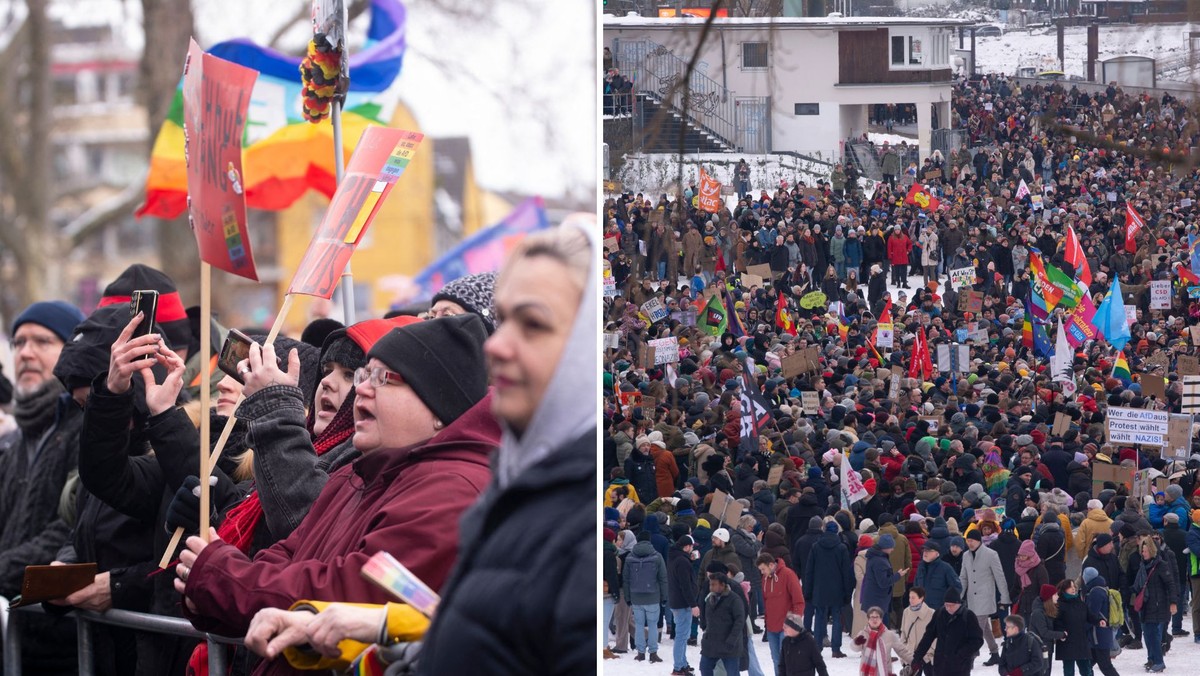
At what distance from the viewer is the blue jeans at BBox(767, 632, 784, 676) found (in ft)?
12.8

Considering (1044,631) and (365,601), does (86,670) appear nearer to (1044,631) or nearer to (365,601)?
(365,601)

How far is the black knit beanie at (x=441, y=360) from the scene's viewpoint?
122 inches

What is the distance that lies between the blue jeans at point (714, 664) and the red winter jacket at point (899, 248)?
1.08 m

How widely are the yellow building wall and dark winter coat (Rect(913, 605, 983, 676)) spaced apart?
15358 millimetres

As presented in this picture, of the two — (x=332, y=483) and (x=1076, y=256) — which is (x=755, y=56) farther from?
(x=332, y=483)

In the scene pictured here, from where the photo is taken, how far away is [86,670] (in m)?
4.28

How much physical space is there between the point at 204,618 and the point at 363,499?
0.45 meters

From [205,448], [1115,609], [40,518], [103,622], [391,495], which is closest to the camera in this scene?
[391,495]

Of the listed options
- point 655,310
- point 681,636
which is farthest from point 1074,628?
point 655,310

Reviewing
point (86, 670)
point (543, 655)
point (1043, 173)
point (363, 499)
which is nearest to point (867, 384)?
point (1043, 173)

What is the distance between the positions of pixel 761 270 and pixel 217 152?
138 cm

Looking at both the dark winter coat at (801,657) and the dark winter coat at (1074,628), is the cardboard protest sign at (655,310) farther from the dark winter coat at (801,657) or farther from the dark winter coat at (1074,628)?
the dark winter coat at (1074,628)

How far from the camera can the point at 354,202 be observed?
149 inches

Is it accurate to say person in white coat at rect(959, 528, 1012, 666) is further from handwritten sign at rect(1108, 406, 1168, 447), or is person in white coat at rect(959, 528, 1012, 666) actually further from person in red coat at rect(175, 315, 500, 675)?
person in red coat at rect(175, 315, 500, 675)
